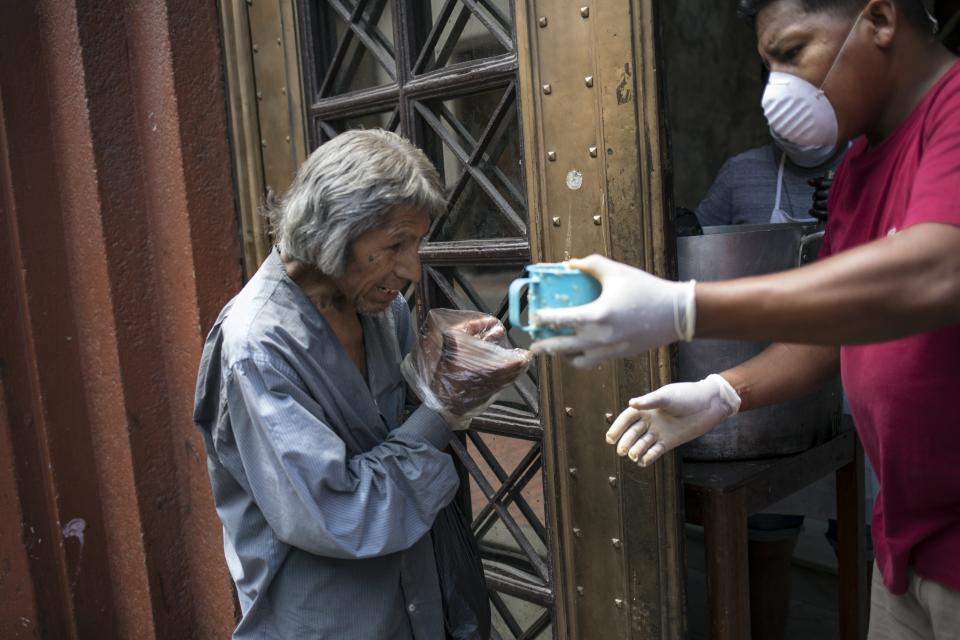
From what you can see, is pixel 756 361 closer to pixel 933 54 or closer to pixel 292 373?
pixel 933 54

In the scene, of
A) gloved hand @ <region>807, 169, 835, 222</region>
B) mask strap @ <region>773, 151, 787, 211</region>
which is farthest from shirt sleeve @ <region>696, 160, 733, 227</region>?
gloved hand @ <region>807, 169, 835, 222</region>

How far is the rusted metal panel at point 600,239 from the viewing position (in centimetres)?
188

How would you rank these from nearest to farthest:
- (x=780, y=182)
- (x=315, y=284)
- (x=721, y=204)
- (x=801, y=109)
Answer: (x=801, y=109) < (x=315, y=284) < (x=780, y=182) < (x=721, y=204)

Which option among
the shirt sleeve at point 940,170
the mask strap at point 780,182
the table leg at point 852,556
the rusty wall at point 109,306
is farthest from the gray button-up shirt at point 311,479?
the mask strap at point 780,182

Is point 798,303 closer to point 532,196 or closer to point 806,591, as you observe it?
point 532,196

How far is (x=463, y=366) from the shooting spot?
1.73 m

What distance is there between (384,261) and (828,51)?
37.1 inches

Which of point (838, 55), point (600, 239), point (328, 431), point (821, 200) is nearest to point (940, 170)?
point (838, 55)

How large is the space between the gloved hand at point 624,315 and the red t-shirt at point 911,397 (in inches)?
15.3

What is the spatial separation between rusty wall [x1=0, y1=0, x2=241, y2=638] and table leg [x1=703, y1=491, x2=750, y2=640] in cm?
186

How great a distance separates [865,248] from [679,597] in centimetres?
123

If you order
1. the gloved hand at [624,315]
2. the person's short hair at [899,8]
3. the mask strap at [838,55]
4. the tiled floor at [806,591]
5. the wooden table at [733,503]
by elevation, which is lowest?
the tiled floor at [806,591]

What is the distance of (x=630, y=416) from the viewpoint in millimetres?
1667

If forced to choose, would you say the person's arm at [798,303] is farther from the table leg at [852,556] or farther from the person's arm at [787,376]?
the table leg at [852,556]
